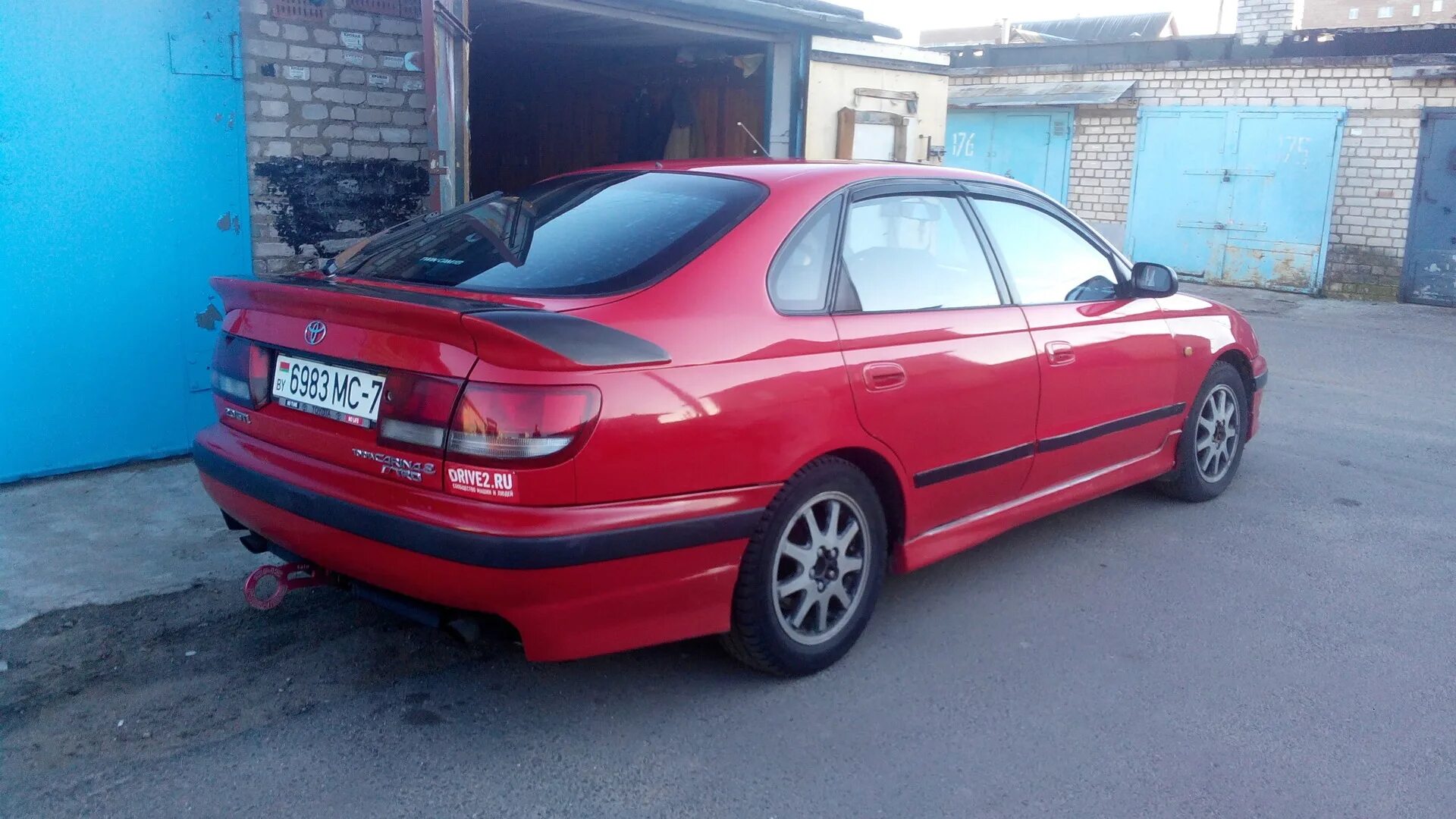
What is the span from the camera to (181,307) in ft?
17.3

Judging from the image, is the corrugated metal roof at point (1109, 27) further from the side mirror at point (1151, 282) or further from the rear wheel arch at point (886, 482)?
the rear wheel arch at point (886, 482)

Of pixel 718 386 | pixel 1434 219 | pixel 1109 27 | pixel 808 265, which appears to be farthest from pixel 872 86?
pixel 1109 27

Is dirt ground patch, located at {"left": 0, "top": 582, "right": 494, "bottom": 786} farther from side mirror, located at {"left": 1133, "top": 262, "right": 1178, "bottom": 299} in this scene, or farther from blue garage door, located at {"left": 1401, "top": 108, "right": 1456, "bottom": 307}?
blue garage door, located at {"left": 1401, "top": 108, "right": 1456, "bottom": 307}

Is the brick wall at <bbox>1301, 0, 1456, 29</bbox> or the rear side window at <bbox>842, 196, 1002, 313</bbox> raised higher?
the brick wall at <bbox>1301, 0, 1456, 29</bbox>

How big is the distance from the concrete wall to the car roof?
451 centimetres

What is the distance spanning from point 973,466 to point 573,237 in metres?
1.54

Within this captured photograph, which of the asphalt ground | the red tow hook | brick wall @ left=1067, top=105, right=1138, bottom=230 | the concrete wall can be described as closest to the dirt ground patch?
the asphalt ground

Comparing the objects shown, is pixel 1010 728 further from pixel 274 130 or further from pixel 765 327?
pixel 274 130

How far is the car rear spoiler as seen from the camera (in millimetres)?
2629

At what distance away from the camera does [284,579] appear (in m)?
3.19

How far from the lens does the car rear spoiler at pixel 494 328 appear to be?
2.63 m

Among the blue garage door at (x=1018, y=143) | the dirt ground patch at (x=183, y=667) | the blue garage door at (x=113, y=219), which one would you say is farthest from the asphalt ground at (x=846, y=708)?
the blue garage door at (x=1018, y=143)

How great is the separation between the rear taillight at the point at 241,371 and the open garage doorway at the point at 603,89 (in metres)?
3.74

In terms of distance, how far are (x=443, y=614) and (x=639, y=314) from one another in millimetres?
898
